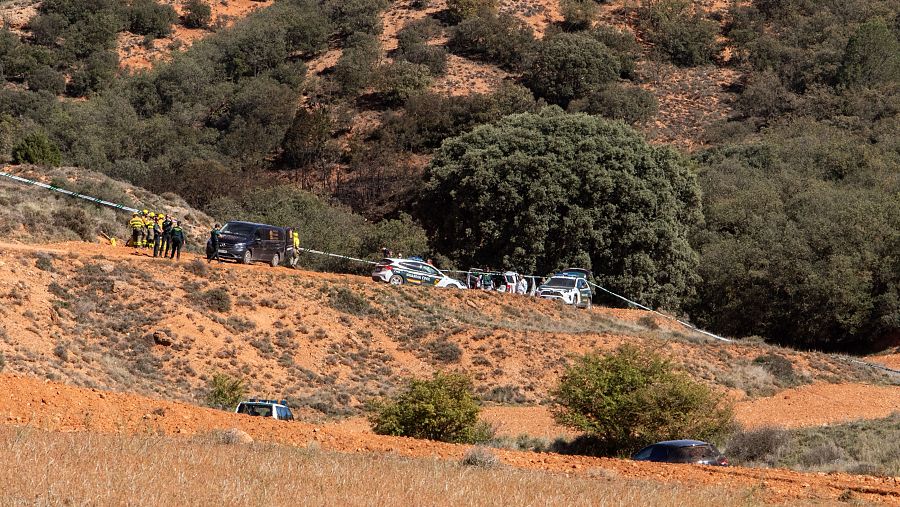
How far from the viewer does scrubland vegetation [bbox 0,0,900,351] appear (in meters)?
56.6

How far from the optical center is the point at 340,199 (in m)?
76.6

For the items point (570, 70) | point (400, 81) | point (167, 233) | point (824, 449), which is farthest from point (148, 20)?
point (824, 449)

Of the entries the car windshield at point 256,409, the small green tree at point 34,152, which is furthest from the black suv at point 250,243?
the small green tree at point 34,152

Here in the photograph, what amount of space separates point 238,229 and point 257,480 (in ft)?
91.2

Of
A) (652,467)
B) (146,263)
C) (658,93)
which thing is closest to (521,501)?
(652,467)

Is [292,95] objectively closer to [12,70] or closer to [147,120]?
[147,120]

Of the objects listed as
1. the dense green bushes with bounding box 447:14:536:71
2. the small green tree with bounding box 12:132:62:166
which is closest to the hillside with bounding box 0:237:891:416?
the small green tree with bounding box 12:132:62:166

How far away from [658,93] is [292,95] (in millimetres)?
28726

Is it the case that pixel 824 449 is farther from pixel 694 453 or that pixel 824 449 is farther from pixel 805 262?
pixel 805 262

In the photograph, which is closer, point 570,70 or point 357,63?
point 570,70

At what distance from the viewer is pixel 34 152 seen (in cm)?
5447

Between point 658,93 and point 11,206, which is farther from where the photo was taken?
point 658,93

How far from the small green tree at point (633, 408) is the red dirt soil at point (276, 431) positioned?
19.5 ft

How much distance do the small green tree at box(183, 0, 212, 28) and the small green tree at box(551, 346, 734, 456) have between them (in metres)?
87.5
